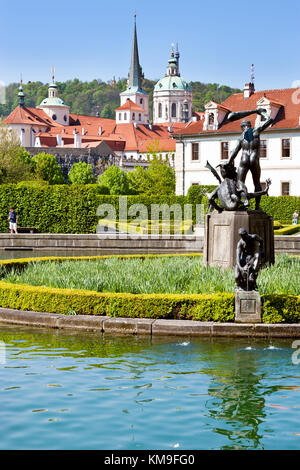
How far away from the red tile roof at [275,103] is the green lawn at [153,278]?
3483 centimetres

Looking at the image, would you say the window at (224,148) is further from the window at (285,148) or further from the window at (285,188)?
the window at (285,188)

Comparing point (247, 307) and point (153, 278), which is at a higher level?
point (153, 278)

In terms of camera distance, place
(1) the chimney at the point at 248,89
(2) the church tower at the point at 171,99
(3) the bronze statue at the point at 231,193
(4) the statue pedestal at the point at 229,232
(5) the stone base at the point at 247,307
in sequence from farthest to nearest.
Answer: (2) the church tower at the point at 171,99 < (1) the chimney at the point at 248,89 < (3) the bronze statue at the point at 231,193 < (4) the statue pedestal at the point at 229,232 < (5) the stone base at the point at 247,307

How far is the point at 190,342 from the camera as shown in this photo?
32.2ft

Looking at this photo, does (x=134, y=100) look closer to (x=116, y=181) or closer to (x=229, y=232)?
(x=116, y=181)

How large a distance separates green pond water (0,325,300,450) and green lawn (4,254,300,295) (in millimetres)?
1908

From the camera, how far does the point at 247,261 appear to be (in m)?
10.6

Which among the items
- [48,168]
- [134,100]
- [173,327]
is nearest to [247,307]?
[173,327]

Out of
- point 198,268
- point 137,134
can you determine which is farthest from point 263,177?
point 137,134

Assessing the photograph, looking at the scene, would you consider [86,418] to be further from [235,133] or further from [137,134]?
[137,134]

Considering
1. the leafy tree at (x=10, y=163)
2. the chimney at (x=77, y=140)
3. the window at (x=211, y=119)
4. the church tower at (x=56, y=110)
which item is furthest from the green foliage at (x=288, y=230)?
the church tower at (x=56, y=110)

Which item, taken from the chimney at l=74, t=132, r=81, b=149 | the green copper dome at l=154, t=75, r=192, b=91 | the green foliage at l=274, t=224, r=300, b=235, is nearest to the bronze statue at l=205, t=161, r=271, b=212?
the green foliage at l=274, t=224, r=300, b=235

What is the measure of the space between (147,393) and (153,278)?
557 centimetres

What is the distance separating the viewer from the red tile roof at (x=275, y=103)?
4816 centimetres
